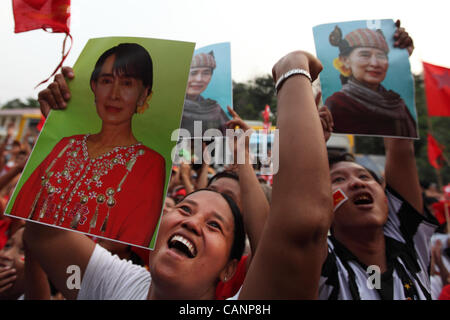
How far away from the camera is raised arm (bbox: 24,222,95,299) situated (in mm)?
1511

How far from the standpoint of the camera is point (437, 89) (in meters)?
2.36

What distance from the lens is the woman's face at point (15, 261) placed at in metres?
2.13

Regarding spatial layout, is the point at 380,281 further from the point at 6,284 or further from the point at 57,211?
the point at 6,284

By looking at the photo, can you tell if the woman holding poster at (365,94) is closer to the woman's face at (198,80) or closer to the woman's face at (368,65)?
the woman's face at (368,65)

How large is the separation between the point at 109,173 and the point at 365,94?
138 cm

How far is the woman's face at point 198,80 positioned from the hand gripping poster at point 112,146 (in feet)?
1.33

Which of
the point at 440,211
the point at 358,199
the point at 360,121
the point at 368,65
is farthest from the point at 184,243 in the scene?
the point at 440,211

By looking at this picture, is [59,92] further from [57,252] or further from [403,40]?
[403,40]

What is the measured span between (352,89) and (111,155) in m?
1.29

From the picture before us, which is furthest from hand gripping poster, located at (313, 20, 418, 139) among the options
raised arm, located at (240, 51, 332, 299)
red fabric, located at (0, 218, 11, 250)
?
red fabric, located at (0, 218, 11, 250)

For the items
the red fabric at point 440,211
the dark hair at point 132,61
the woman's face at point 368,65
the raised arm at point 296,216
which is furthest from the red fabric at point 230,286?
the red fabric at point 440,211

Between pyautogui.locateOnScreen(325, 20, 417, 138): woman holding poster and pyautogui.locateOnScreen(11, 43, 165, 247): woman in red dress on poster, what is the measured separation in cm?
102

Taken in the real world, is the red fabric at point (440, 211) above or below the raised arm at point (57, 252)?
above
